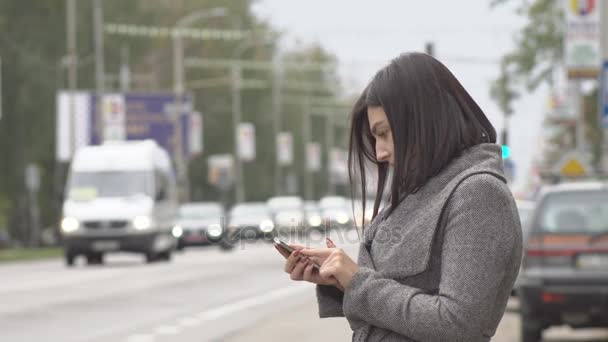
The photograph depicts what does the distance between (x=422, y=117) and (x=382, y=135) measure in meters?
A: 0.11

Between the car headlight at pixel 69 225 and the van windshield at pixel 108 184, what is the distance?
0.58 metres

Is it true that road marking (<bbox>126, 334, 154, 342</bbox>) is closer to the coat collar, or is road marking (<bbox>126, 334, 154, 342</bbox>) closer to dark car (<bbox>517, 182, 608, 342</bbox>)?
dark car (<bbox>517, 182, 608, 342</bbox>)

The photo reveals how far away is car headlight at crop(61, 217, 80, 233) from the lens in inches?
1352

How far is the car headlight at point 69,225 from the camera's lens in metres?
34.3

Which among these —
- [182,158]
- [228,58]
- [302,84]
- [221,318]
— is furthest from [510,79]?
[302,84]

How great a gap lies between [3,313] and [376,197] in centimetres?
1652

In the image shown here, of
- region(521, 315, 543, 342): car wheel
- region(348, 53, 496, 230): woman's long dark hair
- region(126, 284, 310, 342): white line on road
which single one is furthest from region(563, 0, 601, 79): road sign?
region(348, 53, 496, 230): woman's long dark hair

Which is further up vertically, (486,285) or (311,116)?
(486,285)

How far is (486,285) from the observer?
314cm

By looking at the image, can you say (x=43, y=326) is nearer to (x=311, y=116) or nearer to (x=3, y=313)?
(x=3, y=313)

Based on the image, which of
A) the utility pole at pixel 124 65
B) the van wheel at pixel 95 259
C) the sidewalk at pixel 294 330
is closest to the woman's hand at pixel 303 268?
the sidewalk at pixel 294 330

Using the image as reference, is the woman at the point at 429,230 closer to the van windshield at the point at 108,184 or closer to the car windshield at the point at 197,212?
the van windshield at the point at 108,184

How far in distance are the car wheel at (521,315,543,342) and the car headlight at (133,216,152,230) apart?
21437 mm

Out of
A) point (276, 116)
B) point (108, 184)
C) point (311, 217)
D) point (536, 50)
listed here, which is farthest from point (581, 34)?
point (276, 116)
